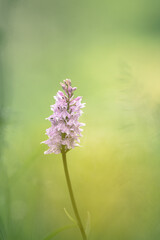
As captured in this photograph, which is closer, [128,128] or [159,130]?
[159,130]

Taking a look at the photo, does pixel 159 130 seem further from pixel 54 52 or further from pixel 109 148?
pixel 54 52

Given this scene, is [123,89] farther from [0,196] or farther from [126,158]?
[0,196]

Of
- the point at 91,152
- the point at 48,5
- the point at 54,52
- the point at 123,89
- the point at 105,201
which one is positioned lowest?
the point at 105,201

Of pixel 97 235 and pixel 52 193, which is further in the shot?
pixel 52 193

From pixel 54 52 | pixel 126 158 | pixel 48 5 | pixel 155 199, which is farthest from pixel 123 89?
pixel 48 5

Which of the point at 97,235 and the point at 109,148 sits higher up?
the point at 109,148

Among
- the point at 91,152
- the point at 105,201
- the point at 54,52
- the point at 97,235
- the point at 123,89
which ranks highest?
the point at 54,52

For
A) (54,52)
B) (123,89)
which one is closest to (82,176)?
(123,89)

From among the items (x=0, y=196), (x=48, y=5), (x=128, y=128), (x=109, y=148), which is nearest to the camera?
(x=128, y=128)

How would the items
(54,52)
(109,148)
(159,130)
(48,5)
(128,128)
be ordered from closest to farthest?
(159,130)
(128,128)
(109,148)
(54,52)
(48,5)
